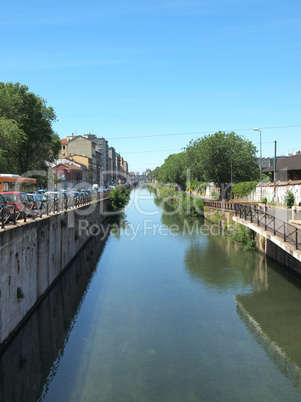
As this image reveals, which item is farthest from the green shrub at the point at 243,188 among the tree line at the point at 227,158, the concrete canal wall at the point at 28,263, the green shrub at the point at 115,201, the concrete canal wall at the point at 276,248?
the concrete canal wall at the point at 28,263

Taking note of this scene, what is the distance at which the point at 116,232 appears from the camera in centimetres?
4200

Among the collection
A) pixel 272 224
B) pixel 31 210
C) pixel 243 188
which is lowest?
pixel 272 224

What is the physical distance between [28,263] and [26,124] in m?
28.3

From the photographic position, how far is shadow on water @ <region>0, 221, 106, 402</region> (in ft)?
36.7

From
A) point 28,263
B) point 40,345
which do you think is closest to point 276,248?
point 28,263

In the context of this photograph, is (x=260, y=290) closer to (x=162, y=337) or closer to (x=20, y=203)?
(x=162, y=337)

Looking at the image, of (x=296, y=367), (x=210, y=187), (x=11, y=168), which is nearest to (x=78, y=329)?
(x=296, y=367)

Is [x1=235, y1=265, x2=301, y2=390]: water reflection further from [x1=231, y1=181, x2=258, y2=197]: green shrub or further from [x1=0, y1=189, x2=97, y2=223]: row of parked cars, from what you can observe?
[x1=231, y1=181, x2=258, y2=197]: green shrub

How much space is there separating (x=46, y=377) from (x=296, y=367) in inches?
298

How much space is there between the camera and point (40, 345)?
13.6 m

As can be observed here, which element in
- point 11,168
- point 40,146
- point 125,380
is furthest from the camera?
point 40,146

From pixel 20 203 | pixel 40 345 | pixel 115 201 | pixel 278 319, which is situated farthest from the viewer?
pixel 115 201

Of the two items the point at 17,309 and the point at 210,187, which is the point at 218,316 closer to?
the point at 17,309

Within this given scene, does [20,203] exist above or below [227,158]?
below
